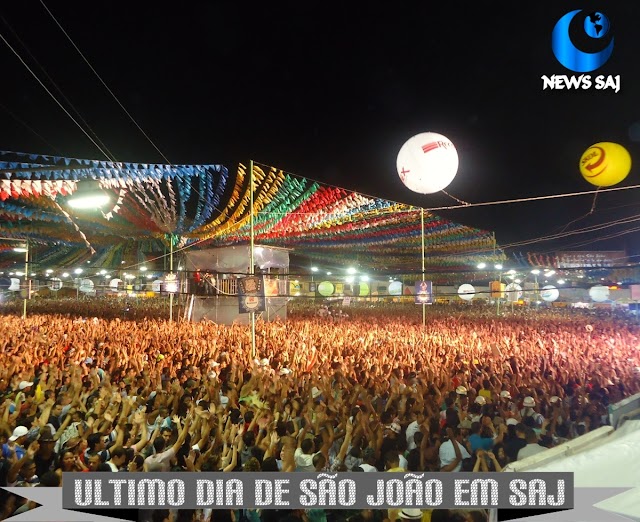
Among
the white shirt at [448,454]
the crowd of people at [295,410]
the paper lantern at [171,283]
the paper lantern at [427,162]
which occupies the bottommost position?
the white shirt at [448,454]

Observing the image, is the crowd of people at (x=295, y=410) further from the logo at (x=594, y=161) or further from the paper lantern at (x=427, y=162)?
the logo at (x=594, y=161)

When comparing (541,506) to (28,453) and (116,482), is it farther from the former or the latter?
(28,453)

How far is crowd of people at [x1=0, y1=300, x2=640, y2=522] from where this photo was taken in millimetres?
4070

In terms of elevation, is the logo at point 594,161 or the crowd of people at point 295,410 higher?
the logo at point 594,161

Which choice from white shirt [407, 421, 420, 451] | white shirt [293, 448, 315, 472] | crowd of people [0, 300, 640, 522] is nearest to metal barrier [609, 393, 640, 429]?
crowd of people [0, 300, 640, 522]

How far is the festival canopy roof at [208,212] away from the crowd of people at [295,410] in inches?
106

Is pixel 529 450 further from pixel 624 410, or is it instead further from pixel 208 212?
pixel 208 212

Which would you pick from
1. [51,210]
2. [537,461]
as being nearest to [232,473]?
[537,461]

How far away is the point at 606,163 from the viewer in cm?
633

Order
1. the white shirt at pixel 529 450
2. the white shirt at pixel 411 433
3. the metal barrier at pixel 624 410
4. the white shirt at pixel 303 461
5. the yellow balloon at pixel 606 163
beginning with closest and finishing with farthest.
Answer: the white shirt at pixel 303 461 < the white shirt at pixel 529 450 < the white shirt at pixel 411 433 < the metal barrier at pixel 624 410 < the yellow balloon at pixel 606 163

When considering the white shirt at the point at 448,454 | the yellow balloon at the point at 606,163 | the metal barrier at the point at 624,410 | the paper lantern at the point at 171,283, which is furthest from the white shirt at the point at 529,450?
the paper lantern at the point at 171,283

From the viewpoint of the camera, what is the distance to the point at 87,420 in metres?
4.82

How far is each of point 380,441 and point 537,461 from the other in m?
1.65

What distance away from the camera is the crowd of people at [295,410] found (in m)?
4.07
